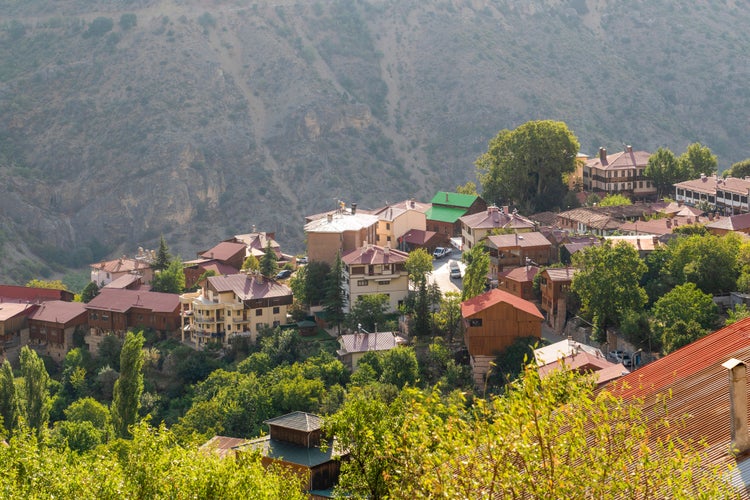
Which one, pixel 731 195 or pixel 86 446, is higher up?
pixel 731 195

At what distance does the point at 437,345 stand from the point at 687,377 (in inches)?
1358

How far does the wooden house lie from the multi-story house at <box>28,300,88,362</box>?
101 ft

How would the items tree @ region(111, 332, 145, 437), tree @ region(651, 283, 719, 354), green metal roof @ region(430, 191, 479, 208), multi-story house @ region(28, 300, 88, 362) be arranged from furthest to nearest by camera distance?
green metal roof @ region(430, 191, 479, 208), multi-story house @ region(28, 300, 88, 362), tree @ region(111, 332, 145, 437), tree @ region(651, 283, 719, 354)

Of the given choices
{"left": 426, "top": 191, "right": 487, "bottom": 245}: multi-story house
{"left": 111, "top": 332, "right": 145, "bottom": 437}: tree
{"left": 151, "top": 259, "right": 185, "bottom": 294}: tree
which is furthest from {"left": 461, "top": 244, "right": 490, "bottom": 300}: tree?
{"left": 151, "top": 259, "right": 185, "bottom": 294}: tree

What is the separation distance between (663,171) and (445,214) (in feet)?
62.1

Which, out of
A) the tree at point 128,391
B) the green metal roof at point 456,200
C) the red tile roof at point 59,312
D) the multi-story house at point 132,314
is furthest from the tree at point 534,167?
the tree at point 128,391

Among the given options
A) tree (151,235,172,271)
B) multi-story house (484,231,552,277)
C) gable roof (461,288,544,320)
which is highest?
multi-story house (484,231,552,277)

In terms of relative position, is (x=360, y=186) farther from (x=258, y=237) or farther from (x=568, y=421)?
(x=568, y=421)

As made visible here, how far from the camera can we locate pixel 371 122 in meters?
147

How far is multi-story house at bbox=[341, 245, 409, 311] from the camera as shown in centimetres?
6694

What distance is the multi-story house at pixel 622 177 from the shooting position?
3570 inches

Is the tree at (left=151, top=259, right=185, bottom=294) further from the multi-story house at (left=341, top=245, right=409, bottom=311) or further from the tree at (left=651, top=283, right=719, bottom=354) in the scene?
the tree at (left=651, top=283, right=719, bottom=354)

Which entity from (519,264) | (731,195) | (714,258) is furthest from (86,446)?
(731,195)

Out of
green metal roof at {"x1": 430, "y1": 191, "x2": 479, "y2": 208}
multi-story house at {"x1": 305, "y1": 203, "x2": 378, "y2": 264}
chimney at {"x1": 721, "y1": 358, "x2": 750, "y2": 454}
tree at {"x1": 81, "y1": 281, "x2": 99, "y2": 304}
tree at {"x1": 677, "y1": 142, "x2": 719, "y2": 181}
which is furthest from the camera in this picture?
tree at {"x1": 677, "y1": 142, "x2": 719, "y2": 181}
